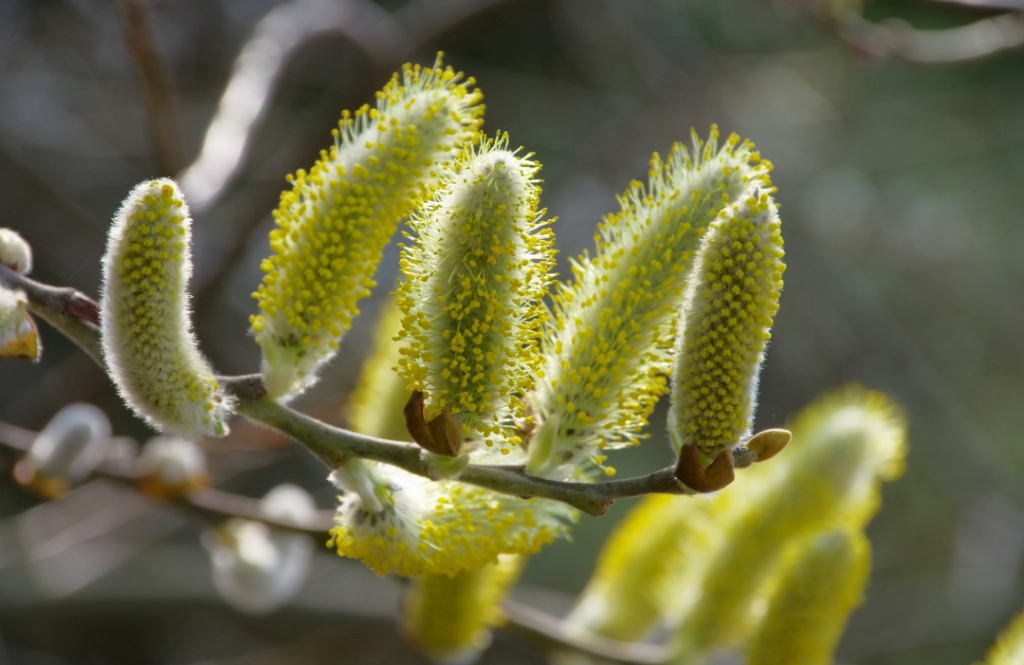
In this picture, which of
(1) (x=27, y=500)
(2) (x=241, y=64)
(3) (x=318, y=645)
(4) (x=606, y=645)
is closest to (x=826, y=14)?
(2) (x=241, y=64)

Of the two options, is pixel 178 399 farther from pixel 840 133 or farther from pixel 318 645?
pixel 840 133

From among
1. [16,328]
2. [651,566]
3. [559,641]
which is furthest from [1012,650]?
[16,328]

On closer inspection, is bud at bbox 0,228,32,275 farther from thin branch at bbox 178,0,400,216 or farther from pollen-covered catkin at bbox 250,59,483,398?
thin branch at bbox 178,0,400,216

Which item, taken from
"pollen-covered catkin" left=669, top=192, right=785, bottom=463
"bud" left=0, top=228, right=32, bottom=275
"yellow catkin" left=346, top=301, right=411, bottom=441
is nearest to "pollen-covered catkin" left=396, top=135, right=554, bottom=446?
"pollen-covered catkin" left=669, top=192, right=785, bottom=463

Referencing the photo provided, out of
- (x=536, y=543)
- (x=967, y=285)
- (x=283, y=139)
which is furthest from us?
(x=967, y=285)

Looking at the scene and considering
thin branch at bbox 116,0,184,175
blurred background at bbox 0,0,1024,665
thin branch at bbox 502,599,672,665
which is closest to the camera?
thin branch at bbox 502,599,672,665

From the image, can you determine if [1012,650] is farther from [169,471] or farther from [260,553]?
[169,471]
